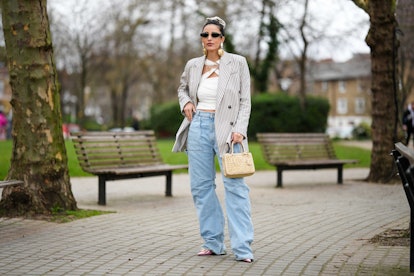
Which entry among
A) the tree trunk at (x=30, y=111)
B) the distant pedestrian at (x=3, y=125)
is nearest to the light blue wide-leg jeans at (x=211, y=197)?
the tree trunk at (x=30, y=111)

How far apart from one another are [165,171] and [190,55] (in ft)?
131

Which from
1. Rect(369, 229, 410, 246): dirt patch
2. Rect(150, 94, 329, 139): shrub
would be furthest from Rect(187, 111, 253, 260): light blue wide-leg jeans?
Rect(150, 94, 329, 139): shrub

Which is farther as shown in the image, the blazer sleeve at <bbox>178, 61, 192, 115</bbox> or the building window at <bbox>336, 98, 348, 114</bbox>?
the building window at <bbox>336, 98, 348, 114</bbox>

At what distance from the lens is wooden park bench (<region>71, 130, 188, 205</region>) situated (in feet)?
34.7

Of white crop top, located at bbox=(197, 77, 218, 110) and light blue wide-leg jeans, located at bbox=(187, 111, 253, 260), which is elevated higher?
white crop top, located at bbox=(197, 77, 218, 110)

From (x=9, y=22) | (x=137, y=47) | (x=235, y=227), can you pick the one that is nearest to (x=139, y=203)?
(x=9, y=22)

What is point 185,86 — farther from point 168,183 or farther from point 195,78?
point 168,183

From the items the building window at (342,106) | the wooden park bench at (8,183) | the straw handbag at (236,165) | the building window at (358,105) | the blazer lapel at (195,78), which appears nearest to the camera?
the straw handbag at (236,165)

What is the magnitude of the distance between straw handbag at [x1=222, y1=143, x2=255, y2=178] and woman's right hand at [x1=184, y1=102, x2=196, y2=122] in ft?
1.75

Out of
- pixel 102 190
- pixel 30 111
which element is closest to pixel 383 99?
pixel 102 190

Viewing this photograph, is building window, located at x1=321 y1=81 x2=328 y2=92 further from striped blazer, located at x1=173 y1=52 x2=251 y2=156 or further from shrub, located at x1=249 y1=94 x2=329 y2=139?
striped blazer, located at x1=173 y1=52 x2=251 y2=156

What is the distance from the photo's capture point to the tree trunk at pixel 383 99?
13.9 metres

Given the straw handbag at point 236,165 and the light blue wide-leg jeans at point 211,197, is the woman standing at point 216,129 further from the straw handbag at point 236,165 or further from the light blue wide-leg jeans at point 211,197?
the straw handbag at point 236,165

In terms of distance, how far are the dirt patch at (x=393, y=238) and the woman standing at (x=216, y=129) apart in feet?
5.37
